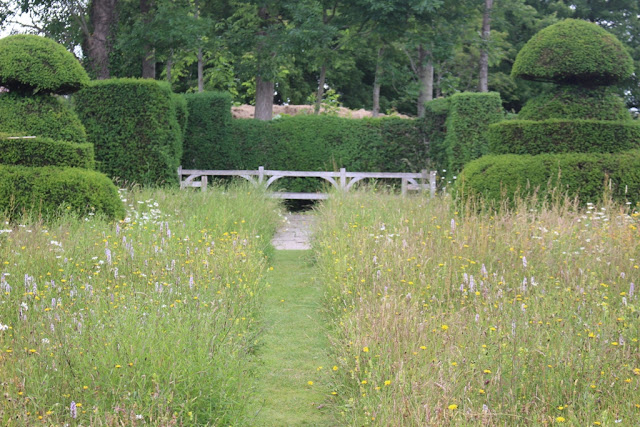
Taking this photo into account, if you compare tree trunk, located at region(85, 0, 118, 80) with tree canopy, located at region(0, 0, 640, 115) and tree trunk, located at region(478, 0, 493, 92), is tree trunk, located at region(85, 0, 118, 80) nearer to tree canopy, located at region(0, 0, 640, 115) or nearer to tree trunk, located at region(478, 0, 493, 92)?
tree canopy, located at region(0, 0, 640, 115)

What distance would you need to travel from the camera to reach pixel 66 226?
7.66m

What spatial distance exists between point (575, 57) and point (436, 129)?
17.7 feet

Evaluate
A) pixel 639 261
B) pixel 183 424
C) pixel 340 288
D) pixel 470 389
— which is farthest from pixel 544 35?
pixel 183 424

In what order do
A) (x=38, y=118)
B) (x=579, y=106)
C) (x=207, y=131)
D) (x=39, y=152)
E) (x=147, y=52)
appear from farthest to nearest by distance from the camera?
(x=147, y=52)
(x=207, y=131)
(x=579, y=106)
(x=38, y=118)
(x=39, y=152)

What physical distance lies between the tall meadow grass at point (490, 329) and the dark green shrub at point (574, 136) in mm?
3181

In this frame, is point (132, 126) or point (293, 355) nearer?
point (293, 355)

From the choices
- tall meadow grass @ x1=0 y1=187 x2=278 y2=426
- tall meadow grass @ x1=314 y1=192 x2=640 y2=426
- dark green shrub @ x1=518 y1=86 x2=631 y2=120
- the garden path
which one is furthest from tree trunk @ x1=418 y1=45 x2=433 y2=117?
tall meadow grass @ x1=0 y1=187 x2=278 y2=426

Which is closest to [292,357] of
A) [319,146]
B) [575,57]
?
[575,57]

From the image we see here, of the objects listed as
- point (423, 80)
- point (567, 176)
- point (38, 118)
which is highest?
point (423, 80)

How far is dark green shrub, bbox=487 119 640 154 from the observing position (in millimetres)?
10445

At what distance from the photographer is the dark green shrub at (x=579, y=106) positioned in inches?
425

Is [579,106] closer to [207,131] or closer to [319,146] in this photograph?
[319,146]

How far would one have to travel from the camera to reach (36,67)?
9578 mm

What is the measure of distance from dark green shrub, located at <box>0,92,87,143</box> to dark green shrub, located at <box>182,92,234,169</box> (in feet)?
21.5
